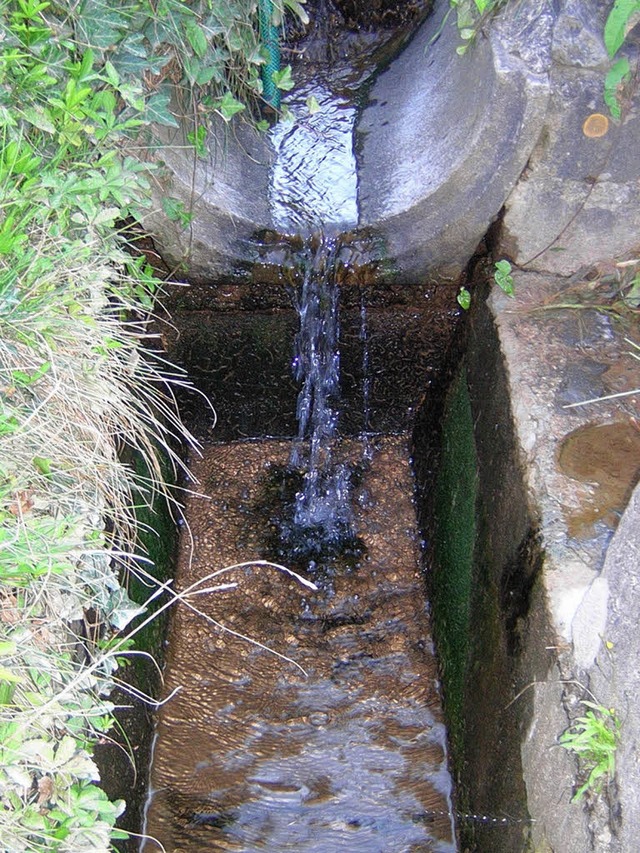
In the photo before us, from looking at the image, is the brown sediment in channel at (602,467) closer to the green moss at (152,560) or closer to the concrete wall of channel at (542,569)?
the concrete wall of channel at (542,569)

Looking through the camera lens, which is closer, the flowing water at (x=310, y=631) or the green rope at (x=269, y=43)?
the flowing water at (x=310, y=631)

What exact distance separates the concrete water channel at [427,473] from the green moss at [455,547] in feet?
0.05

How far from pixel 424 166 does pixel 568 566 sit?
1.67m

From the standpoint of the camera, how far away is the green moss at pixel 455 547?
259 centimetres

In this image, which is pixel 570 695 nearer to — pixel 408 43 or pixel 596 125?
pixel 596 125

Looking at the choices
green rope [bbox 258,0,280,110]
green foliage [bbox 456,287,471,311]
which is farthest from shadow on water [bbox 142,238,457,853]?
green rope [bbox 258,0,280,110]

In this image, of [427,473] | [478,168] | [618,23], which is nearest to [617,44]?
[618,23]

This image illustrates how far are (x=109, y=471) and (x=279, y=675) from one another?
1.32 meters

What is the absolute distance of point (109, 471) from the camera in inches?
75.4

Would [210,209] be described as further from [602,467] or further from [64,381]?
[602,467]

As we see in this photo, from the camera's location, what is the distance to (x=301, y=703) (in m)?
2.77

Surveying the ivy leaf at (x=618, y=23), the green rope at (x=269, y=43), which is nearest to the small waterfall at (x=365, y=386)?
the green rope at (x=269, y=43)

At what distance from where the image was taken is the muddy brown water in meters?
2.44

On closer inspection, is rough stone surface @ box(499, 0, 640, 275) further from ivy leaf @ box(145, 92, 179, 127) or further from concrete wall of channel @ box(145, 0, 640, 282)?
ivy leaf @ box(145, 92, 179, 127)
